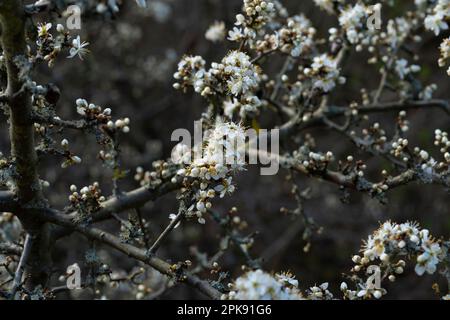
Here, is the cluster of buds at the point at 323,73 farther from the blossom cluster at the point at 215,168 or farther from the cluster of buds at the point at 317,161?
the blossom cluster at the point at 215,168

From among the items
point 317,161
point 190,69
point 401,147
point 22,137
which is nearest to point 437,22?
point 401,147

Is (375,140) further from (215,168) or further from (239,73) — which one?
(215,168)

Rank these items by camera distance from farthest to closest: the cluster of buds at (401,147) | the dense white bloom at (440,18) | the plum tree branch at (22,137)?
1. the dense white bloom at (440,18)
2. the cluster of buds at (401,147)
3. the plum tree branch at (22,137)

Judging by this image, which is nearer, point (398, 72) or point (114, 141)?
point (114, 141)

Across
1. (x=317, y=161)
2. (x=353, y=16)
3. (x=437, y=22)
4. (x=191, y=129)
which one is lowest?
(x=317, y=161)

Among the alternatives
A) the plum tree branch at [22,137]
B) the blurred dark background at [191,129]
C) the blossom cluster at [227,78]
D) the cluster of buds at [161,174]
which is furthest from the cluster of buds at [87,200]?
the blurred dark background at [191,129]

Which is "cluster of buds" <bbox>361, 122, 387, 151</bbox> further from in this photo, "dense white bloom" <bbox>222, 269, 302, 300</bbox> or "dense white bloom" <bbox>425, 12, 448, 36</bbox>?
"dense white bloom" <bbox>222, 269, 302, 300</bbox>

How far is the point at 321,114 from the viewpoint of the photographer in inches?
201

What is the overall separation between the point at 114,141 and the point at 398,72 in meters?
2.78

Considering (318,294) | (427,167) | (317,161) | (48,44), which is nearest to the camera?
(318,294)

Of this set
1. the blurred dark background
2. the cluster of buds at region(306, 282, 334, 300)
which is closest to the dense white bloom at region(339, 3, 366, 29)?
the cluster of buds at region(306, 282, 334, 300)
